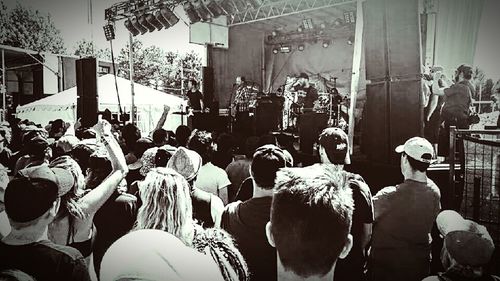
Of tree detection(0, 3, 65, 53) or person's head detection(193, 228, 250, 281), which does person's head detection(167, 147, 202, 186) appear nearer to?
person's head detection(193, 228, 250, 281)

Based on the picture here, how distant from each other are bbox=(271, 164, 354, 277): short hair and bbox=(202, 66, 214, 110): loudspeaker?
7.00 meters

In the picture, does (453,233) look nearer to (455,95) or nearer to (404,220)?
(404,220)

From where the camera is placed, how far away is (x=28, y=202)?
1.24 meters

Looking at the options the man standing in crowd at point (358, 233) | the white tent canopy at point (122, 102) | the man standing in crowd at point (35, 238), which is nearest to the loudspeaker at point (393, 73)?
the man standing in crowd at point (358, 233)

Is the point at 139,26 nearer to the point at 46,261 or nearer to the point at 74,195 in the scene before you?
the point at 74,195

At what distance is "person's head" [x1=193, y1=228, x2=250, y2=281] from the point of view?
110 cm

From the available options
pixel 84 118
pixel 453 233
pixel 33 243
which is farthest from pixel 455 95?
pixel 84 118

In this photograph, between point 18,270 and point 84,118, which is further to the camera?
point 84,118

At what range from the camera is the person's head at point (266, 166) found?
1.60m

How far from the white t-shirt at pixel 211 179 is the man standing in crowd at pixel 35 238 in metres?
1.01

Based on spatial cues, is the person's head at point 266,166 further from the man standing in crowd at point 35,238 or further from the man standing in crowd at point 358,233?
the man standing in crowd at point 35,238

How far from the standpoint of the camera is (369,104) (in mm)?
2514

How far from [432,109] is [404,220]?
8.77 feet

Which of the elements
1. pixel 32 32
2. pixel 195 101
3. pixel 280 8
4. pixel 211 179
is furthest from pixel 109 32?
pixel 280 8
